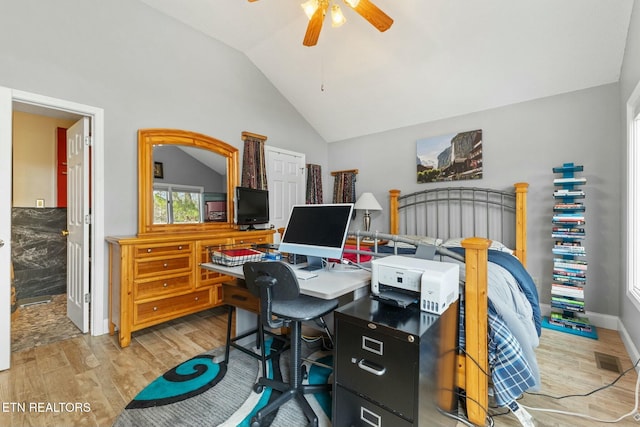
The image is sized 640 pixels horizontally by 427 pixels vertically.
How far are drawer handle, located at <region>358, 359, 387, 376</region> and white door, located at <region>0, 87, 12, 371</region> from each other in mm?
2577

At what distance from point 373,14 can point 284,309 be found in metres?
2.22

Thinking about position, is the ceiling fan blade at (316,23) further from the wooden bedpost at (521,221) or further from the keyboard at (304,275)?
the wooden bedpost at (521,221)

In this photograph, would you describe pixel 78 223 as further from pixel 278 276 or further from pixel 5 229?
pixel 278 276

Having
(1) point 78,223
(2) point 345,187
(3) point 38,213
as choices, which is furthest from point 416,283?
(3) point 38,213

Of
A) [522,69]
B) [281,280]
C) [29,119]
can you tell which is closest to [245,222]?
[281,280]

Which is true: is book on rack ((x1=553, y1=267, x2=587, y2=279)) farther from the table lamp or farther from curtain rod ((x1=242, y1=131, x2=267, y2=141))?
curtain rod ((x1=242, y1=131, x2=267, y2=141))

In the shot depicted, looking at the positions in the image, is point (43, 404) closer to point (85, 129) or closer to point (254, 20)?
point (85, 129)

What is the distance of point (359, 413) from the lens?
1205 mm

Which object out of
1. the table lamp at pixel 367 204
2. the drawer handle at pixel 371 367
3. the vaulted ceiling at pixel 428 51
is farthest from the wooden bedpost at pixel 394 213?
the drawer handle at pixel 371 367

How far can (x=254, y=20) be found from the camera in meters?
3.18

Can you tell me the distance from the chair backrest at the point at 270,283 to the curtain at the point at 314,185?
10.6 ft

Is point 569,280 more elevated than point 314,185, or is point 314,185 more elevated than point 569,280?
point 314,185

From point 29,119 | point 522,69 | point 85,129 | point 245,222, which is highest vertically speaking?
point 522,69

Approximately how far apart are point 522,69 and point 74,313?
526cm
